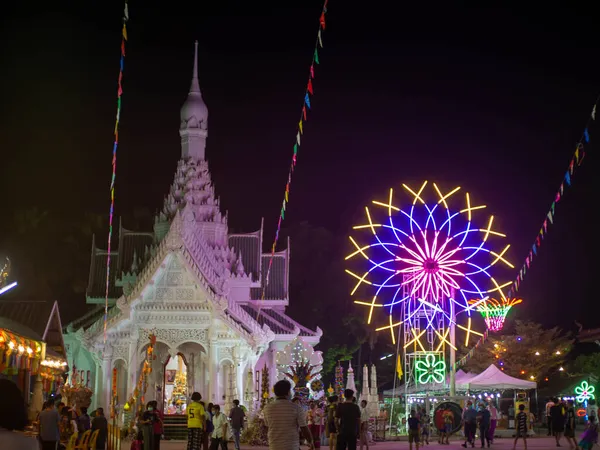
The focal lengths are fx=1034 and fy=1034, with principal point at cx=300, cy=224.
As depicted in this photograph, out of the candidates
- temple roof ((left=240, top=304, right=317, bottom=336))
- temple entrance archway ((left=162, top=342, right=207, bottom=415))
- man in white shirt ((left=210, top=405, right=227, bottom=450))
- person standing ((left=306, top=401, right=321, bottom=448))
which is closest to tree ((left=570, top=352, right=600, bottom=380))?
temple roof ((left=240, top=304, right=317, bottom=336))

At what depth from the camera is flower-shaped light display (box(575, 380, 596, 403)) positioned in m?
45.1

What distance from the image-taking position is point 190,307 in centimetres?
3659

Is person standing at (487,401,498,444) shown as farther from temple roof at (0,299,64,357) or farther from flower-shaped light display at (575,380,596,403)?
flower-shaped light display at (575,380,596,403)

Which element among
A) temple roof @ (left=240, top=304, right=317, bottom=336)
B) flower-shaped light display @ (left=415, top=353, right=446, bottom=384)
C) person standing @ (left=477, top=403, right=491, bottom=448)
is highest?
temple roof @ (left=240, top=304, right=317, bottom=336)

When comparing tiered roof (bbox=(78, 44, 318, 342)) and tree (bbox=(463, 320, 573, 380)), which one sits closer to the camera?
tiered roof (bbox=(78, 44, 318, 342))

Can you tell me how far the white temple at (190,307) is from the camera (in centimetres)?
3675

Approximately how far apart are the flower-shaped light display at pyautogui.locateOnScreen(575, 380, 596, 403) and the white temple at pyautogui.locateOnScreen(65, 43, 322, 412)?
38.6 feet

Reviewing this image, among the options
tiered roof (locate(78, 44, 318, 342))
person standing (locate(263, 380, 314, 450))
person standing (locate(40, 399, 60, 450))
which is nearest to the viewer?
person standing (locate(263, 380, 314, 450))

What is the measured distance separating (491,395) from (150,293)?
525 inches

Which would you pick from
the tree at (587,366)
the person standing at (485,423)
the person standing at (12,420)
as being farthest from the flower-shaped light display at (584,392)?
the person standing at (12,420)

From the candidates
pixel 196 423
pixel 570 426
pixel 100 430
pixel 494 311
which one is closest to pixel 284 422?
pixel 100 430

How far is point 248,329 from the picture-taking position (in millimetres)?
38094

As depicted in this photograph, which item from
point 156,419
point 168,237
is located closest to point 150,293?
point 168,237

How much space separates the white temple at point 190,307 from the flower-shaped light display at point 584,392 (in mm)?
11770
